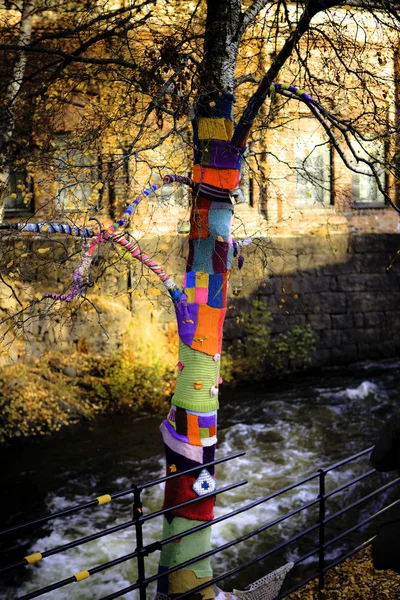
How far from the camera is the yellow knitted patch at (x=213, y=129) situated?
5172mm

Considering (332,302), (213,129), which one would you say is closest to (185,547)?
(213,129)

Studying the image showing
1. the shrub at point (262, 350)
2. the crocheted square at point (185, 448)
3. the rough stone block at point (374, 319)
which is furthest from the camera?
the rough stone block at point (374, 319)

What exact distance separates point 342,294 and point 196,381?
1003 cm

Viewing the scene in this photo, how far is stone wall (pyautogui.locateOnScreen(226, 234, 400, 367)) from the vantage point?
14.0 meters

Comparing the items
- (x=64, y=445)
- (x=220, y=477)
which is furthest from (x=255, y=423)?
(x=64, y=445)

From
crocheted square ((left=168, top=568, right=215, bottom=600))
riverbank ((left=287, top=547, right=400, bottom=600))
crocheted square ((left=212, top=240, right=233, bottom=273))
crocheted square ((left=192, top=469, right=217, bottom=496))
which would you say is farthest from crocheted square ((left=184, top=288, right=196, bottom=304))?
riverbank ((left=287, top=547, right=400, bottom=600))

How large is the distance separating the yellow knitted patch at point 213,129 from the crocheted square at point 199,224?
22.7 inches

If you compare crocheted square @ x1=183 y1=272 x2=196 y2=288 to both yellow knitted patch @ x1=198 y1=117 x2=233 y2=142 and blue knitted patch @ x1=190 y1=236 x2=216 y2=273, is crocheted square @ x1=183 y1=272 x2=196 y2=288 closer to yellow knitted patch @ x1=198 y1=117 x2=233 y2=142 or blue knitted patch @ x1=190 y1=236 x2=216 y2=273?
blue knitted patch @ x1=190 y1=236 x2=216 y2=273

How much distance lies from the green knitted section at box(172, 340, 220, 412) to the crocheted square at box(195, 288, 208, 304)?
0.38m

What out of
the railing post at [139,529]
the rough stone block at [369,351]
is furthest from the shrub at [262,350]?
the railing post at [139,529]

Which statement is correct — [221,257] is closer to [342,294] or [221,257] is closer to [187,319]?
[187,319]

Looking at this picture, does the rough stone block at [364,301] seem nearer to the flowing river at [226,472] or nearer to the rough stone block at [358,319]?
the rough stone block at [358,319]

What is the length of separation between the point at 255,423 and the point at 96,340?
3.23 meters

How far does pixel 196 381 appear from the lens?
5129 mm
